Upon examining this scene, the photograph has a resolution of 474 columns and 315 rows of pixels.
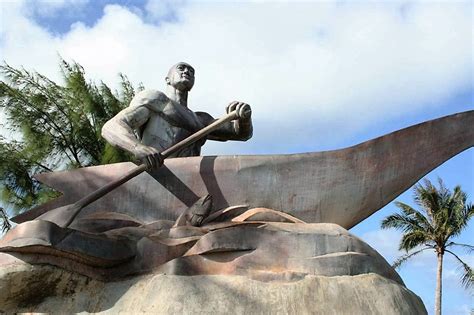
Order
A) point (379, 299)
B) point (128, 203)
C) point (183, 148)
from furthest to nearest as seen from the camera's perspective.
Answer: point (183, 148) < point (128, 203) < point (379, 299)

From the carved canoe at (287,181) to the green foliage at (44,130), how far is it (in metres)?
8.10

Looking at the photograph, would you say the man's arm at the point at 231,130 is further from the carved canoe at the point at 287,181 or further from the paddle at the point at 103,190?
the carved canoe at the point at 287,181

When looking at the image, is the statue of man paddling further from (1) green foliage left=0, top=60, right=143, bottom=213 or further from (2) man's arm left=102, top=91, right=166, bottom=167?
(1) green foliage left=0, top=60, right=143, bottom=213

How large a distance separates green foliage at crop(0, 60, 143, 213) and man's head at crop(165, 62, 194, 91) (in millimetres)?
7426

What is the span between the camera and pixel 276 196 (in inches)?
230

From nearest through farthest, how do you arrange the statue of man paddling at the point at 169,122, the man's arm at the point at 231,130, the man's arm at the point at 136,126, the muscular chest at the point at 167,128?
the man's arm at the point at 136,126, the statue of man paddling at the point at 169,122, the muscular chest at the point at 167,128, the man's arm at the point at 231,130

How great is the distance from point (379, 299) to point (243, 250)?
997 millimetres

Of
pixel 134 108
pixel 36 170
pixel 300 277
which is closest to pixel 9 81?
pixel 36 170

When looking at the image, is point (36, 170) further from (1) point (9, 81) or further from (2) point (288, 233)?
(2) point (288, 233)

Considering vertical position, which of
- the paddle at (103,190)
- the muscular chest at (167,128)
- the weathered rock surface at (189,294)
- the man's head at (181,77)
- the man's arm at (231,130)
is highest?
the man's head at (181,77)

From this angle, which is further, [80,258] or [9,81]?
[9,81]

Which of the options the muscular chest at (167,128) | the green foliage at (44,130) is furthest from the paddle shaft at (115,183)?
the green foliage at (44,130)

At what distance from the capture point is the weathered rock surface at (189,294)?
15.5 ft

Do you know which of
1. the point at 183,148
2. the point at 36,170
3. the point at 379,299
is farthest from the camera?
the point at 36,170
